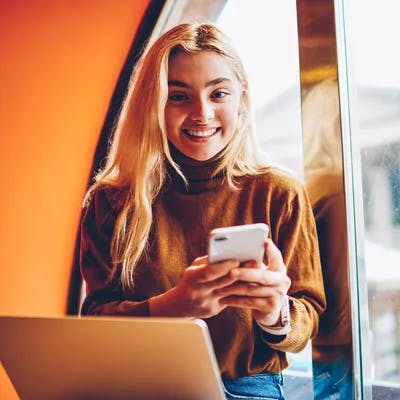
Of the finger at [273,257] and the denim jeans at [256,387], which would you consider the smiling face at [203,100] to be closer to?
the finger at [273,257]

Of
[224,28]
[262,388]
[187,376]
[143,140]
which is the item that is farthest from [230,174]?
[187,376]

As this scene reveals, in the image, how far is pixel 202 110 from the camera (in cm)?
190

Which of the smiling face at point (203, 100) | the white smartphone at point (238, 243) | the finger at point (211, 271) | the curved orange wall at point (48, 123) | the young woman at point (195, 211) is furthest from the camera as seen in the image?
the curved orange wall at point (48, 123)

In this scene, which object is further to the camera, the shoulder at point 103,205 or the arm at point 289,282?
the shoulder at point 103,205

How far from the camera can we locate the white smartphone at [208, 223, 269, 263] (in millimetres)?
1458

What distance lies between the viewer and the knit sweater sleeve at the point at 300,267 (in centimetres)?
179

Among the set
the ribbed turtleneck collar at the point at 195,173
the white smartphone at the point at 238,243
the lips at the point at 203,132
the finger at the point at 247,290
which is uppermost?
the lips at the point at 203,132

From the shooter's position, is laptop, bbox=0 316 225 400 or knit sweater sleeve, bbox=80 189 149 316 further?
knit sweater sleeve, bbox=80 189 149 316

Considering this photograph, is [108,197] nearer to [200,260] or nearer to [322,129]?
[200,260]

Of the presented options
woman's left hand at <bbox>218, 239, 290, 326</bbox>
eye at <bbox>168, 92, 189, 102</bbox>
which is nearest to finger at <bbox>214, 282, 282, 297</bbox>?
woman's left hand at <bbox>218, 239, 290, 326</bbox>

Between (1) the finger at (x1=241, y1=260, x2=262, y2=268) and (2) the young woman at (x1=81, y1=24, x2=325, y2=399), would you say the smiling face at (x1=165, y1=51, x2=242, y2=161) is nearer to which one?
(2) the young woman at (x1=81, y1=24, x2=325, y2=399)

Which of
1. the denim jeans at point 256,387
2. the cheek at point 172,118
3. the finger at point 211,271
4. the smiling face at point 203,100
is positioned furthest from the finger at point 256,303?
the cheek at point 172,118

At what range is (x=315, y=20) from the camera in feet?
6.15

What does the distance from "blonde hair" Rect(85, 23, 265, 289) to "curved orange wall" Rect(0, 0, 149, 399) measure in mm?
167
